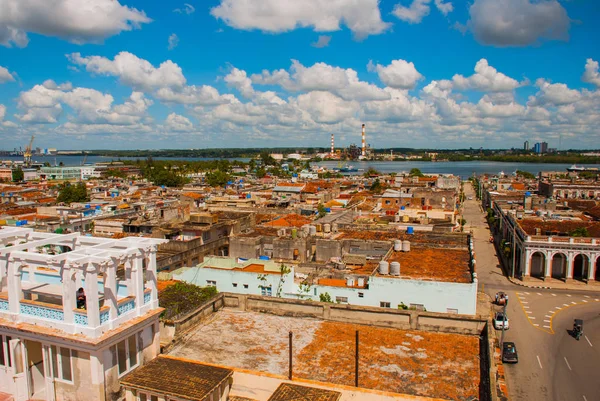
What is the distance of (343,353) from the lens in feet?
43.2

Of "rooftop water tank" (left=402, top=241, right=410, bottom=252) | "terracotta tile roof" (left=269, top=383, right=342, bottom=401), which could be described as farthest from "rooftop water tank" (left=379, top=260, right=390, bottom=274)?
"terracotta tile roof" (left=269, top=383, right=342, bottom=401)

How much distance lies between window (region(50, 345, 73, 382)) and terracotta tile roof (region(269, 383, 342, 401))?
4.84 meters

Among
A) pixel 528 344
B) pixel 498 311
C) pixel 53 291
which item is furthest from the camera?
pixel 498 311

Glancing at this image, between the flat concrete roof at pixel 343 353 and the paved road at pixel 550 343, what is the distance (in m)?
10.1

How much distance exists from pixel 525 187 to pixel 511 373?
88.2 m

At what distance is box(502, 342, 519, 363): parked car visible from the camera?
23.9 metres

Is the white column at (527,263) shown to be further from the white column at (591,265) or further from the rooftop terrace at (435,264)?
the rooftop terrace at (435,264)

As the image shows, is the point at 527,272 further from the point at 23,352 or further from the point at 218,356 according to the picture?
the point at 23,352

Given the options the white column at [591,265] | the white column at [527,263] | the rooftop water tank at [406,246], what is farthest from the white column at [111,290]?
the white column at [591,265]

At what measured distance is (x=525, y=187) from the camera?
10075 centimetres

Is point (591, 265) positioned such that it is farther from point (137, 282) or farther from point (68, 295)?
point (68, 295)

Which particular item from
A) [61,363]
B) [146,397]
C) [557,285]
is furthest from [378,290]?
[557,285]

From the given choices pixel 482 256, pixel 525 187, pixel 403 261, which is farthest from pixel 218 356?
pixel 525 187

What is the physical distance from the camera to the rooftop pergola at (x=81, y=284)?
10125 mm
